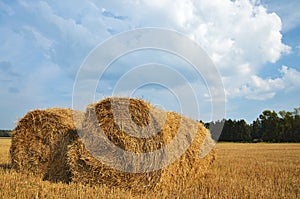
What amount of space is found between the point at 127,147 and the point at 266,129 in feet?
197

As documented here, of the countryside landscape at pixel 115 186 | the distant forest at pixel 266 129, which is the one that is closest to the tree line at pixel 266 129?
the distant forest at pixel 266 129

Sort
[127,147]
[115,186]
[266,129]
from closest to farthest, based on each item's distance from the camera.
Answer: [115,186], [127,147], [266,129]

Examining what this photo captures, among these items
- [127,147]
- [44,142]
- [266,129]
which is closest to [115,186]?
[127,147]

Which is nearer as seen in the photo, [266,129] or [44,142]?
[44,142]

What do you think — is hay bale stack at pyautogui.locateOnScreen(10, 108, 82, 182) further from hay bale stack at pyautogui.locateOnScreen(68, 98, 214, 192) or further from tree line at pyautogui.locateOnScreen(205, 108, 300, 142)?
tree line at pyautogui.locateOnScreen(205, 108, 300, 142)

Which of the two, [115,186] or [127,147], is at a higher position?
[127,147]

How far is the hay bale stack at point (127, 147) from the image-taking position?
20.5 feet

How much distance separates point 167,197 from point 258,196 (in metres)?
1.54

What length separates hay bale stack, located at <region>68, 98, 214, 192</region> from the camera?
6.25 m

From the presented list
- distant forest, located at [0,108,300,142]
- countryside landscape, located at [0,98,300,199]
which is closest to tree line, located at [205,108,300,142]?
distant forest, located at [0,108,300,142]

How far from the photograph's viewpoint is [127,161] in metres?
6.41

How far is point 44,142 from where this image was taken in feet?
26.1

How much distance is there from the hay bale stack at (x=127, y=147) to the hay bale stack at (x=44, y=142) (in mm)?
770

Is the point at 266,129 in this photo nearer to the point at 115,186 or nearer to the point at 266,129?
the point at 266,129
